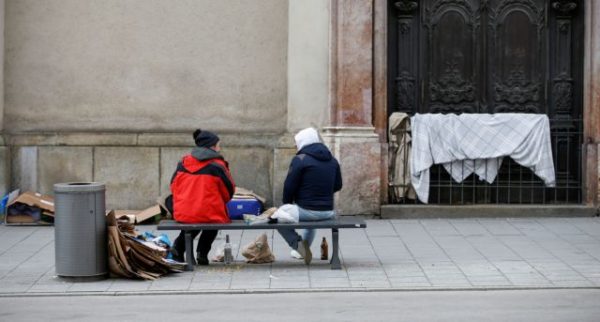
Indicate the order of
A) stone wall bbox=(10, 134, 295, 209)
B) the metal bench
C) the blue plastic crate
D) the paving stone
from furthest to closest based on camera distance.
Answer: stone wall bbox=(10, 134, 295, 209), the blue plastic crate, the metal bench, the paving stone

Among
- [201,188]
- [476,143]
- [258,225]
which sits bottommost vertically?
[258,225]

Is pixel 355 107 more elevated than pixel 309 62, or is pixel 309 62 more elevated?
pixel 309 62

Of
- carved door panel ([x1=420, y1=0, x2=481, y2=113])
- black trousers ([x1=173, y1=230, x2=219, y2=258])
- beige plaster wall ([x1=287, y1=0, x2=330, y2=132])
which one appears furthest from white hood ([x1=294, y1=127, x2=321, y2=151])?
carved door panel ([x1=420, y1=0, x2=481, y2=113])

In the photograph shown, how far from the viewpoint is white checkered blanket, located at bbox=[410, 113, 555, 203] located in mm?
15234

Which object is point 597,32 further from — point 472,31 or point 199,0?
point 199,0

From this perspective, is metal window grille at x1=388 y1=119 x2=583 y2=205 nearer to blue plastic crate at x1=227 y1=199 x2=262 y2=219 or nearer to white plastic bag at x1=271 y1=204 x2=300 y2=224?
blue plastic crate at x1=227 y1=199 x2=262 y2=219

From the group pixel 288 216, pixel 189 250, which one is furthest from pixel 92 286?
pixel 288 216

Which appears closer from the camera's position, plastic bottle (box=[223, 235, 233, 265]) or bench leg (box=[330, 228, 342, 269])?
bench leg (box=[330, 228, 342, 269])

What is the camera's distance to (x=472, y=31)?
1552cm

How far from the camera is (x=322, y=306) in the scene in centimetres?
934

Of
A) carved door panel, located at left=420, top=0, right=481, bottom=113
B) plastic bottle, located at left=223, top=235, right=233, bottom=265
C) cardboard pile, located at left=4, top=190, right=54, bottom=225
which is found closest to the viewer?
plastic bottle, located at left=223, top=235, right=233, bottom=265

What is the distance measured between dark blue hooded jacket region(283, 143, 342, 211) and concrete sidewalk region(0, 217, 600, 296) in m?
0.67

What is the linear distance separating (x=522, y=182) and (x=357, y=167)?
2.36 metres

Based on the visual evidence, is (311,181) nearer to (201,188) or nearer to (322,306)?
(201,188)
